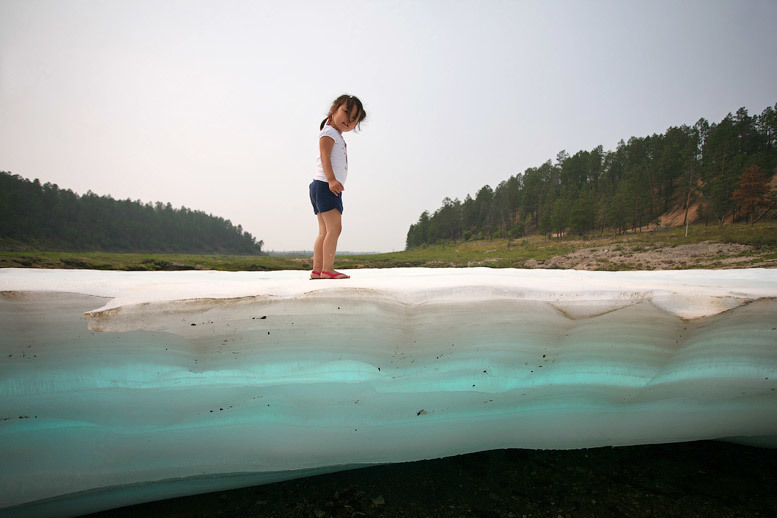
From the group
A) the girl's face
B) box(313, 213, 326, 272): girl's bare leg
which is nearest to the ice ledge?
box(313, 213, 326, 272): girl's bare leg

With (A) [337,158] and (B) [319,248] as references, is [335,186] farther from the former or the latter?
(B) [319,248]

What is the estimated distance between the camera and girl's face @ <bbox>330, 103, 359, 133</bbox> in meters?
2.04

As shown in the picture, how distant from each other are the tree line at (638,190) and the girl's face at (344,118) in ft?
42.3

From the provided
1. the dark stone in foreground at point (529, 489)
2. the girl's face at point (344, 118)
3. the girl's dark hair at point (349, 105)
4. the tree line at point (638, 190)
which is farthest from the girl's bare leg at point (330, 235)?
the tree line at point (638, 190)

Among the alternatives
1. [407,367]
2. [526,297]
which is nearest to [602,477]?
[526,297]

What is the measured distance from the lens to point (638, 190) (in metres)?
17.8

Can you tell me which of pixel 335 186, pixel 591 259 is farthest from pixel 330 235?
pixel 591 259

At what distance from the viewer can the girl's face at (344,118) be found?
204cm

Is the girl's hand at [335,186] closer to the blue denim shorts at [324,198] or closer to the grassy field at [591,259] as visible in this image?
the blue denim shorts at [324,198]

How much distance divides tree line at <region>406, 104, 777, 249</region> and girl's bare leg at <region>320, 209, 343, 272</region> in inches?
513

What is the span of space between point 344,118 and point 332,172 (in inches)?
14.6

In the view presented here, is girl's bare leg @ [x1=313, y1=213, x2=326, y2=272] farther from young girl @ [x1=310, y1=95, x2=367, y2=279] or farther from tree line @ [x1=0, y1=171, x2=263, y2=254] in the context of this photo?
tree line @ [x1=0, y1=171, x2=263, y2=254]

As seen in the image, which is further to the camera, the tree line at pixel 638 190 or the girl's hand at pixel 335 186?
the tree line at pixel 638 190

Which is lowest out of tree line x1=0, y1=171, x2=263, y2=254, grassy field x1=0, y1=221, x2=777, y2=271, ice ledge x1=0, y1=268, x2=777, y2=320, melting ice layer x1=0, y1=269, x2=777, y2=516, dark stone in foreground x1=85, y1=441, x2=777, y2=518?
dark stone in foreground x1=85, y1=441, x2=777, y2=518
